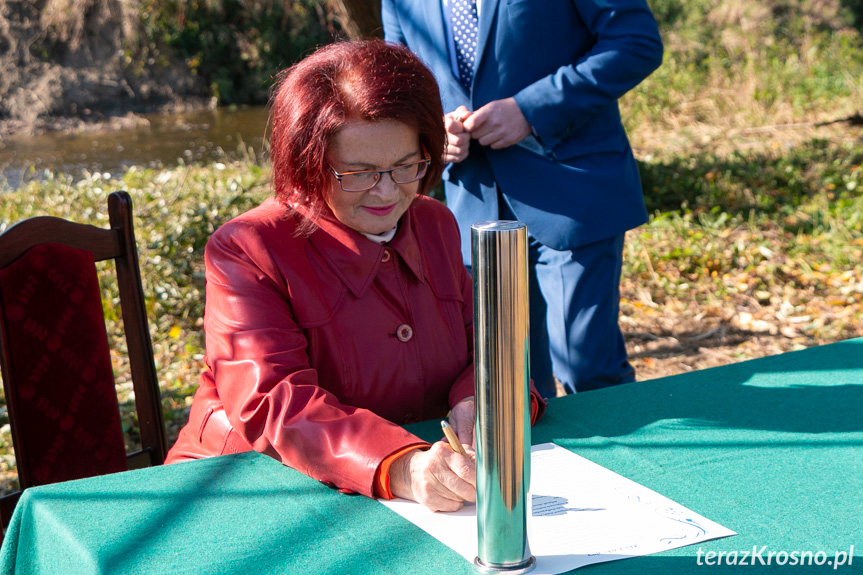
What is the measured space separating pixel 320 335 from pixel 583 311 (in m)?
0.98

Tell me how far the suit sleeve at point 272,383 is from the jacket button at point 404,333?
21cm

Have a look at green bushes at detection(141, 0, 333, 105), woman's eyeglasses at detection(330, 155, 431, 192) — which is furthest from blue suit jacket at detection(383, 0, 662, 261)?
green bushes at detection(141, 0, 333, 105)

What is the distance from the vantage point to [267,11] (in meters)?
14.5

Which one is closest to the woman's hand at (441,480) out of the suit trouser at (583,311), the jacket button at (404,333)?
the jacket button at (404,333)

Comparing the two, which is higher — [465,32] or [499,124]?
[465,32]

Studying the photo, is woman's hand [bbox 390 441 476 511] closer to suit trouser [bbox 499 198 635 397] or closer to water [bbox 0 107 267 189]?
suit trouser [bbox 499 198 635 397]

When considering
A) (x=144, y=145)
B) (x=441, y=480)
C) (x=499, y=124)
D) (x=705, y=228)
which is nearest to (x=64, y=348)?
(x=441, y=480)

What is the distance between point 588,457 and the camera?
141cm

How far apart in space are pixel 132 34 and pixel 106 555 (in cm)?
1497

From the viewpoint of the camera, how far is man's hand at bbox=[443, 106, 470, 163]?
2391 millimetres

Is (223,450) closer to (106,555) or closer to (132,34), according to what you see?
(106,555)

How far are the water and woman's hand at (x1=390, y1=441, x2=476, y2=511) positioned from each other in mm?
7544

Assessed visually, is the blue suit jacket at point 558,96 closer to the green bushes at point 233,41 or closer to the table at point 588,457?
the table at point 588,457

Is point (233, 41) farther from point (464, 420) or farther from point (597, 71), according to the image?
point (464, 420)
